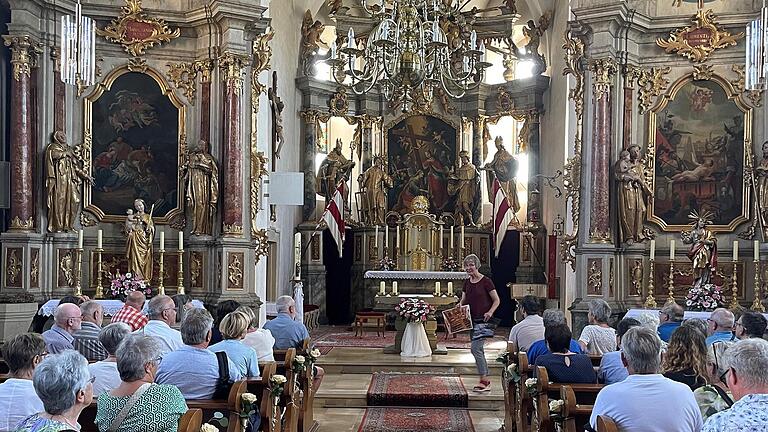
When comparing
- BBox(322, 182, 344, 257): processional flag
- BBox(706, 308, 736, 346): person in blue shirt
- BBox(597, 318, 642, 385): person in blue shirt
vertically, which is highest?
BBox(322, 182, 344, 257): processional flag

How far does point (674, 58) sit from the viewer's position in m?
14.1

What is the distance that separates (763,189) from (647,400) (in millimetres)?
9423

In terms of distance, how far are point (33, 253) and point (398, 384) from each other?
5.20 m

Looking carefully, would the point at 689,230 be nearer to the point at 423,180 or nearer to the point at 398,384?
the point at 398,384

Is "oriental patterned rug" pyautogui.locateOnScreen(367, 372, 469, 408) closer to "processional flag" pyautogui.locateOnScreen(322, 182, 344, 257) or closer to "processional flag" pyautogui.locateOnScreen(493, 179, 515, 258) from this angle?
"processional flag" pyautogui.locateOnScreen(493, 179, 515, 258)

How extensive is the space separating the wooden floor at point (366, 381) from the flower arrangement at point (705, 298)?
2729 millimetres

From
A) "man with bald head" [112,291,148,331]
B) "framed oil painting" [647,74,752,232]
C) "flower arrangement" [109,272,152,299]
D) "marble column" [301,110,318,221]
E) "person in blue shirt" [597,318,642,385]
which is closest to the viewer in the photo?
"person in blue shirt" [597,318,642,385]

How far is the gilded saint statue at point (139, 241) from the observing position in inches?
525

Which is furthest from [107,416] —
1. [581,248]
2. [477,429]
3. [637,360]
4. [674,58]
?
[674,58]

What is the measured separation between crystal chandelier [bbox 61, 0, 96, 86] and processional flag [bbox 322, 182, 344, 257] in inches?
350

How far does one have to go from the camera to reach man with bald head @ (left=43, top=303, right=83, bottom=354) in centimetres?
673

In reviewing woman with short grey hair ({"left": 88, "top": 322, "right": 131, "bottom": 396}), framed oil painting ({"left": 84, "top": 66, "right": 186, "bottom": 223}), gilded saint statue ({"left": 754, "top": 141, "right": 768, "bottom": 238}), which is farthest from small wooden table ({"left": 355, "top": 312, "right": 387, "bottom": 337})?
woman with short grey hair ({"left": 88, "top": 322, "right": 131, "bottom": 396})

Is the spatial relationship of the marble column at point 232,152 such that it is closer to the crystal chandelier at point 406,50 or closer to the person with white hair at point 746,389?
the crystal chandelier at point 406,50

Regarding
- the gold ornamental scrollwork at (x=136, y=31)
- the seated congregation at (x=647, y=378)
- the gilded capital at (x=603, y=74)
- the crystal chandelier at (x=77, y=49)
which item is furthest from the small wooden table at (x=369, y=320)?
the seated congregation at (x=647, y=378)
